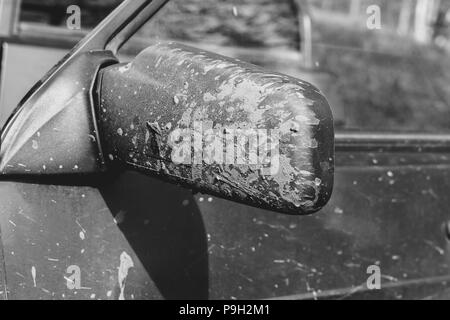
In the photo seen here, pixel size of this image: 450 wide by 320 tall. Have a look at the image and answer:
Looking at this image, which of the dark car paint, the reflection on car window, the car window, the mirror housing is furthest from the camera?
the car window

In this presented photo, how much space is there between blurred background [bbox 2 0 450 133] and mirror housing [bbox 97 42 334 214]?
1.56 feet

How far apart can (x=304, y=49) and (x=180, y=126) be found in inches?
63.0

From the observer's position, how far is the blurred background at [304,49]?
6.66 ft

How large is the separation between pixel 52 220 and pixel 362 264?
851mm

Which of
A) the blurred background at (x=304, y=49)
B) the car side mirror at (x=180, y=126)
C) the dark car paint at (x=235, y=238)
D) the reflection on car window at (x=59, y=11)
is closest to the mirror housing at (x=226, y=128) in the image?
the car side mirror at (x=180, y=126)

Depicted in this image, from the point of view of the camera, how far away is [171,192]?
62.6 inches

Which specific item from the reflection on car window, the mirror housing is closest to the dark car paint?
the mirror housing

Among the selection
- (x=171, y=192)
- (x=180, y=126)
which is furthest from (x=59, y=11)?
(x=180, y=126)

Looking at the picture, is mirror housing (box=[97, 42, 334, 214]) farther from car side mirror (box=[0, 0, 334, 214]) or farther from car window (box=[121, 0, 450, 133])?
car window (box=[121, 0, 450, 133])

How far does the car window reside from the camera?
7.56 ft

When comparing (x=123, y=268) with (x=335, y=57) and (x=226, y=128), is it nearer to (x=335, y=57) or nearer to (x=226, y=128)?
(x=226, y=128)

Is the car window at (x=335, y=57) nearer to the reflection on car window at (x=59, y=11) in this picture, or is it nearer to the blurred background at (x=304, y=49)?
the blurred background at (x=304, y=49)
